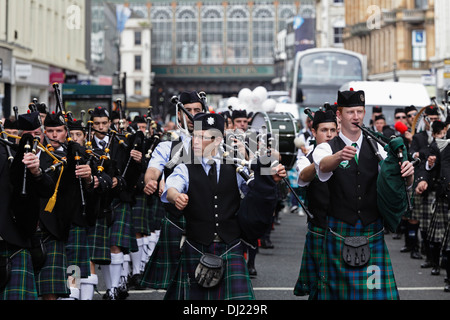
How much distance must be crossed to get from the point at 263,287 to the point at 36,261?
4184 mm

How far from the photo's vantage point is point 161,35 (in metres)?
116

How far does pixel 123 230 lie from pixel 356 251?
393 centimetres

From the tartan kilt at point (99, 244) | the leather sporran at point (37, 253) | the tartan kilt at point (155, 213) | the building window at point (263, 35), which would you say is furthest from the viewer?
the building window at point (263, 35)

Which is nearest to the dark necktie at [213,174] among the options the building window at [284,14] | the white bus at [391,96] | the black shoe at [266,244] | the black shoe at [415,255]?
the black shoe at [415,255]

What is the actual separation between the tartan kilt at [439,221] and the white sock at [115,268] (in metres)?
4.08

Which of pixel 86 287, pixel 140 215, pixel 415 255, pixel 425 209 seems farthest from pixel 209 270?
pixel 415 255

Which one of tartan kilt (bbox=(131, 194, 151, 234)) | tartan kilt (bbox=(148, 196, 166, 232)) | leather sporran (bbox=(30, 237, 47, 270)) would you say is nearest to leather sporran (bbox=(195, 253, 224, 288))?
leather sporran (bbox=(30, 237, 47, 270))

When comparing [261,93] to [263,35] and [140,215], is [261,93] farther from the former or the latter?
[263,35]

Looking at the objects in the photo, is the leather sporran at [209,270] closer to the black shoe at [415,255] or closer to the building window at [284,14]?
the black shoe at [415,255]

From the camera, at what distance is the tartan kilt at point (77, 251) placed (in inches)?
313

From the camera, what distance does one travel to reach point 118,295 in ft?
30.7

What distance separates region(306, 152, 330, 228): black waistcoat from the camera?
6.82m
